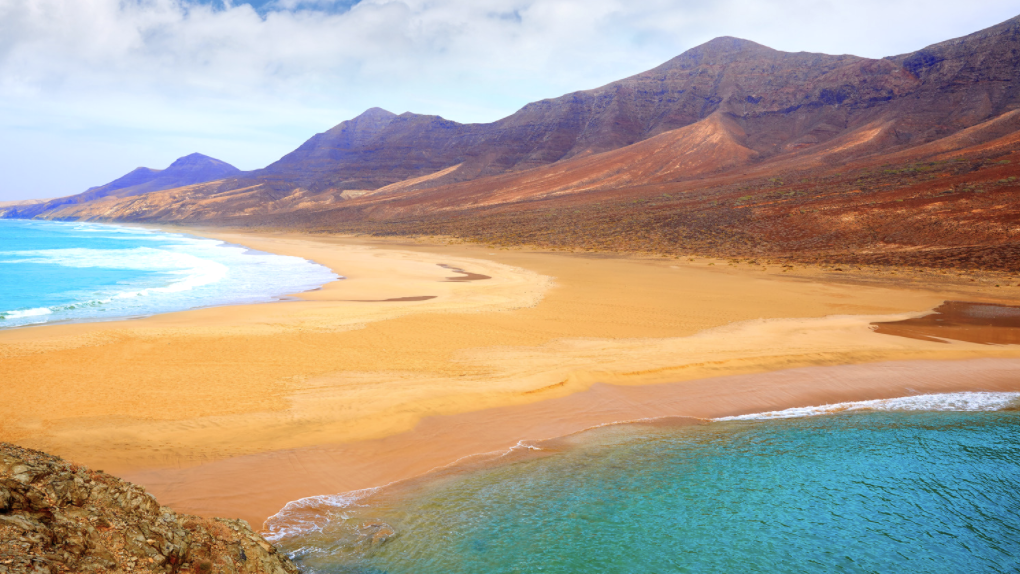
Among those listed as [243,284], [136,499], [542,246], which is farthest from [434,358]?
[542,246]

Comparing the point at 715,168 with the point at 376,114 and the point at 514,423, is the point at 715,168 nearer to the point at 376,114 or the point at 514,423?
the point at 514,423

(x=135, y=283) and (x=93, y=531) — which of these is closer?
(x=93, y=531)

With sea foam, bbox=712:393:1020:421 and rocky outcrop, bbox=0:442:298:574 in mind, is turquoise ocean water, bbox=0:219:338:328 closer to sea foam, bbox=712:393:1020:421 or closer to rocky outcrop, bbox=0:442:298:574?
rocky outcrop, bbox=0:442:298:574

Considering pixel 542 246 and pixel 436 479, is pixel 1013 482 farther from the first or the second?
pixel 542 246

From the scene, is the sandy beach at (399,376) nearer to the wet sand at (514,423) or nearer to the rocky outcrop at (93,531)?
the wet sand at (514,423)

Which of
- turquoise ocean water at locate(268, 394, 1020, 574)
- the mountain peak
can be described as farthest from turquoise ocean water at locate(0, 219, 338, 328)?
the mountain peak

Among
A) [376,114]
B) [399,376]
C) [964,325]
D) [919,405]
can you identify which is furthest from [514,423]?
[376,114]
